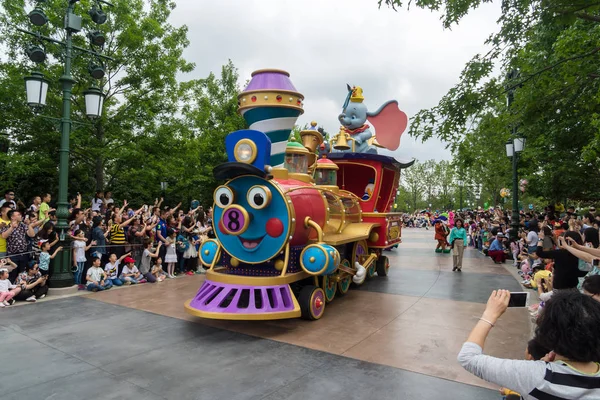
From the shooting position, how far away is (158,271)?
9055 mm

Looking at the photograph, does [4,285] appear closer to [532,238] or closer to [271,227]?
[271,227]

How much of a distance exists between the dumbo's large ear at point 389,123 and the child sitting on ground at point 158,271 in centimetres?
624

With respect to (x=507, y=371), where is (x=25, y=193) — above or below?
above

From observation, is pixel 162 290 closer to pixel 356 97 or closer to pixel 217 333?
pixel 217 333

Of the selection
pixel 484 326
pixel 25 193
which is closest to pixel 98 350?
pixel 484 326

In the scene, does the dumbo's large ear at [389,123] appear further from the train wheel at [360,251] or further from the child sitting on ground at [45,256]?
the child sitting on ground at [45,256]

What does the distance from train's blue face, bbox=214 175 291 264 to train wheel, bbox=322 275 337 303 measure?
1.37 meters

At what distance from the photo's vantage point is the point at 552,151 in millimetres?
12375

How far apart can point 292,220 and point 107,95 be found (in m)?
12.2

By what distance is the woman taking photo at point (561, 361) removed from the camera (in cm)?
150

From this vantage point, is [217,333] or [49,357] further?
[217,333]

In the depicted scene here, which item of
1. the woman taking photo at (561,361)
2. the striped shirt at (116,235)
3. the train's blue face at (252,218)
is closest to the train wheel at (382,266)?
the train's blue face at (252,218)

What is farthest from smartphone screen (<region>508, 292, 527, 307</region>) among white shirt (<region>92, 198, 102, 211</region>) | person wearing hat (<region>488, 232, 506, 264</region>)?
person wearing hat (<region>488, 232, 506, 264</region>)

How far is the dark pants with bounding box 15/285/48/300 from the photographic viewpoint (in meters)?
6.60
